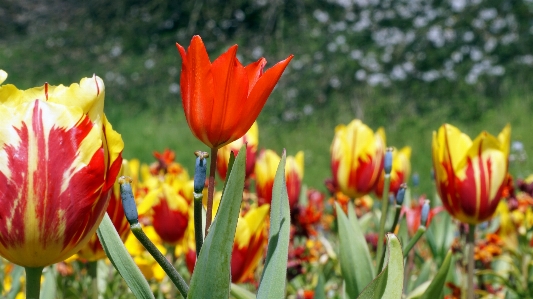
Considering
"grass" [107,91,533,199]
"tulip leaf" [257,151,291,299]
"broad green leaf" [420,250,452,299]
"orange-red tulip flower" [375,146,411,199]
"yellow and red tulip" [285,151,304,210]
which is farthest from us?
"grass" [107,91,533,199]

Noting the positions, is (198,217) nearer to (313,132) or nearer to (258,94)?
(258,94)

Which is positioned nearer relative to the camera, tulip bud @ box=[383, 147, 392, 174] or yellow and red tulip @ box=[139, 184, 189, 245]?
tulip bud @ box=[383, 147, 392, 174]

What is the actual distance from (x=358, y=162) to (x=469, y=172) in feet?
1.18

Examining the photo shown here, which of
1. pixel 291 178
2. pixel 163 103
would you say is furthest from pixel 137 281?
pixel 163 103

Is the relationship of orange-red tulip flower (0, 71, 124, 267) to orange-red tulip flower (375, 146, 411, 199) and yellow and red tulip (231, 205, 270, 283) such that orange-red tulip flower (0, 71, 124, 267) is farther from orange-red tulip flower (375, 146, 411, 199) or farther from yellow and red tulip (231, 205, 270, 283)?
orange-red tulip flower (375, 146, 411, 199)

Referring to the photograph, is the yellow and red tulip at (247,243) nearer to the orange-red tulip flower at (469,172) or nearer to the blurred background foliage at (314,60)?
the orange-red tulip flower at (469,172)

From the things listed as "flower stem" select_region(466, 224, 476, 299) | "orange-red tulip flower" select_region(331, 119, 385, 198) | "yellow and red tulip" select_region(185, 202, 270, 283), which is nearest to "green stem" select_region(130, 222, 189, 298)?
"yellow and red tulip" select_region(185, 202, 270, 283)

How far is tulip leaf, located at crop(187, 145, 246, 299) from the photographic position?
49 centimetres

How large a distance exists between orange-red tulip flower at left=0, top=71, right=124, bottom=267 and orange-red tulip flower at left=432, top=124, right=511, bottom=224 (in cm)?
64

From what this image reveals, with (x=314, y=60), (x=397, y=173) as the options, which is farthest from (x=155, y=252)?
(x=314, y=60)

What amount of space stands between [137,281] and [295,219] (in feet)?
2.68

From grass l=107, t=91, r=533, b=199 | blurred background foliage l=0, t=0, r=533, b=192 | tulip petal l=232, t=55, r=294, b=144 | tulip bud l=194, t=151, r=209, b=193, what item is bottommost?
tulip bud l=194, t=151, r=209, b=193

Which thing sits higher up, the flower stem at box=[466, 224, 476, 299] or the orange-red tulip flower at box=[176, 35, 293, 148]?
the orange-red tulip flower at box=[176, 35, 293, 148]

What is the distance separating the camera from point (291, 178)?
1432mm
